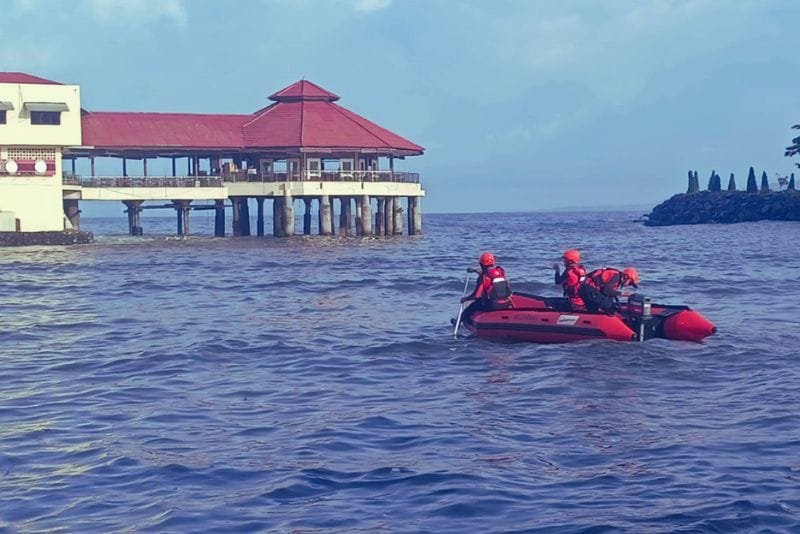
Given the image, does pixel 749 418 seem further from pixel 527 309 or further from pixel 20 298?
pixel 20 298

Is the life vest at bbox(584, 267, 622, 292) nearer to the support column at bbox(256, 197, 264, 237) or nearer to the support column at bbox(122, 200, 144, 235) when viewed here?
the support column at bbox(256, 197, 264, 237)

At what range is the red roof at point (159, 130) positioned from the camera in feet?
184

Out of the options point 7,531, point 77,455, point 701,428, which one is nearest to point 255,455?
point 77,455

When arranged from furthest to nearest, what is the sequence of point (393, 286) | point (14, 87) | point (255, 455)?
1. point (14, 87)
2. point (393, 286)
3. point (255, 455)

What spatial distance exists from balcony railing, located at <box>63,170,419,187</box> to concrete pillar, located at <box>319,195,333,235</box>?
93 cm

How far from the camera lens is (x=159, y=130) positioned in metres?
57.9

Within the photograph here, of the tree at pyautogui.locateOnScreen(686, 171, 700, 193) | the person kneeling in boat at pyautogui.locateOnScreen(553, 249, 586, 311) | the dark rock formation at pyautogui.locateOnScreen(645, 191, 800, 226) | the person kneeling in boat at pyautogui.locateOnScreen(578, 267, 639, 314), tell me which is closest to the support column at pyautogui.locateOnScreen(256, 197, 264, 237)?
the dark rock formation at pyautogui.locateOnScreen(645, 191, 800, 226)

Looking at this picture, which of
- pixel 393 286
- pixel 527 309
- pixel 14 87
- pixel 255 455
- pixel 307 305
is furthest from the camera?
pixel 14 87

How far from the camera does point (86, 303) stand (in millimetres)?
28047

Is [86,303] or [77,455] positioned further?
Answer: [86,303]

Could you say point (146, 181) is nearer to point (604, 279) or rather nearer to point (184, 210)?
point (184, 210)

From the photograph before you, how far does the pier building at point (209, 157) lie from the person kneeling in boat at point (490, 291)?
34097mm

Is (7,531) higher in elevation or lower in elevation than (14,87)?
lower

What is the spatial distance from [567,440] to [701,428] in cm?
154
